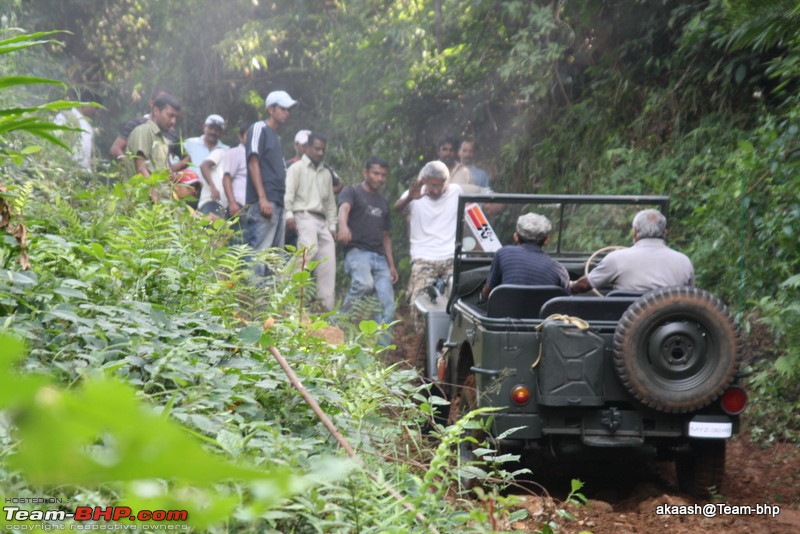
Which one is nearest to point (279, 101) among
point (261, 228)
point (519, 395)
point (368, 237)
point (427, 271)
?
point (261, 228)

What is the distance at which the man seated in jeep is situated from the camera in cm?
612

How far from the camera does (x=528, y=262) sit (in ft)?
20.8

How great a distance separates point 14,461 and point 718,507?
5.38m

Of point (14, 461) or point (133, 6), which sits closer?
point (14, 461)

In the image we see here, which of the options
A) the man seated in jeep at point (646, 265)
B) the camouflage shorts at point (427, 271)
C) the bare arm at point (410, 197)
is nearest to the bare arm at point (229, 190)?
the bare arm at point (410, 197)

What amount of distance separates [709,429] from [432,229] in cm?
485

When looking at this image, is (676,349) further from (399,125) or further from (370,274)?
(399,125)

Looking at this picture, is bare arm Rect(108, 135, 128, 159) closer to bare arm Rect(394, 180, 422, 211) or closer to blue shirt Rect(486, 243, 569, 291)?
bare arm Rect(394, 180, 422, 211)

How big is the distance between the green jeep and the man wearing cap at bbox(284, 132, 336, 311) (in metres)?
4.31

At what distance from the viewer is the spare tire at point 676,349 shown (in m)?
5.05

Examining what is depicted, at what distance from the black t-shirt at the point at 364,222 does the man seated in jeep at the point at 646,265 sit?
3.99 m

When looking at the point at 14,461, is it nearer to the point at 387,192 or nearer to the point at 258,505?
the point at 258,505

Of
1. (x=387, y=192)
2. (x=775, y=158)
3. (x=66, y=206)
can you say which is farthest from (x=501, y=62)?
(x=66, y=206)

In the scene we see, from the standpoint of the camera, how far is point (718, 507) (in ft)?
17.3
